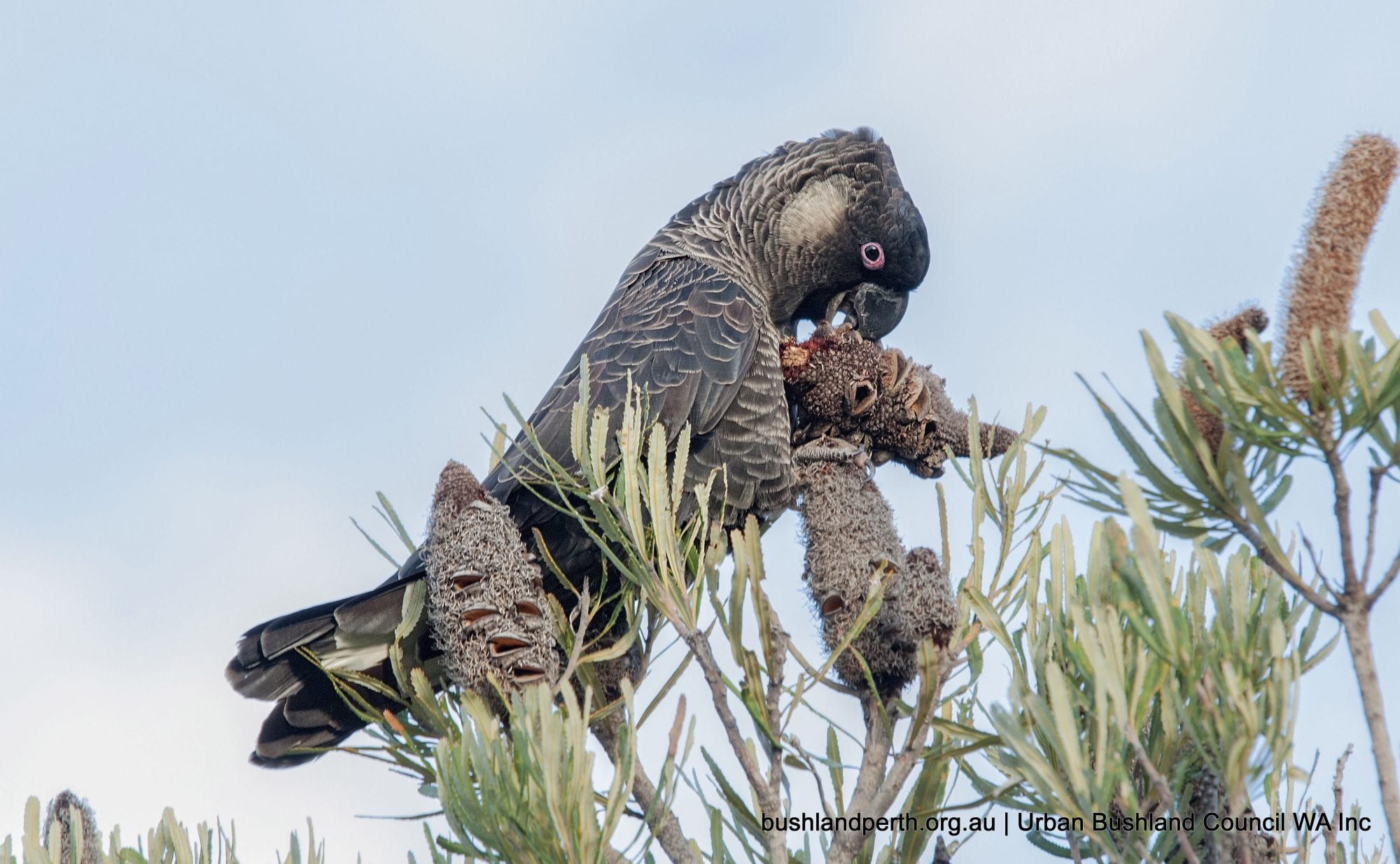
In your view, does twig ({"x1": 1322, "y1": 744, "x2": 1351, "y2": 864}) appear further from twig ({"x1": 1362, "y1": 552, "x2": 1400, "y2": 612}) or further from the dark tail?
the dark tail

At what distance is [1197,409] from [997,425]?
1.79 meters

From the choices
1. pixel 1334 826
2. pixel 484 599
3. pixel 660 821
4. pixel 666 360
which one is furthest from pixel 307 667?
pixel 1334 826

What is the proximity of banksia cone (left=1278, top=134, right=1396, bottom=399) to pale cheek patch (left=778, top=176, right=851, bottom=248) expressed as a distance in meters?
4.18

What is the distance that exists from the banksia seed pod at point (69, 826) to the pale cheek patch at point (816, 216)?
415 centimetres

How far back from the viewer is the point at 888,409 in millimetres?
3852

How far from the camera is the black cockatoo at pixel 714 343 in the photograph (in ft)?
13.2

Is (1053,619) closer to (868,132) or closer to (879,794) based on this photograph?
(879,794)

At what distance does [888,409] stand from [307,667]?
6.75 ft

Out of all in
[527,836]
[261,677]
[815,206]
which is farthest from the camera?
[815,206]

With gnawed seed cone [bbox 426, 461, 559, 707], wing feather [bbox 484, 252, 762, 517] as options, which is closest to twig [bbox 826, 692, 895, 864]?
gnawed seed cone [bbox 426, 461, 559, 707]

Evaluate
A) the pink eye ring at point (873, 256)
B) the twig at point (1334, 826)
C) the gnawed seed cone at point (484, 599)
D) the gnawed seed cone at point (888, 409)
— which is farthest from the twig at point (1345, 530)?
the pink eye ring at point (873, 256)

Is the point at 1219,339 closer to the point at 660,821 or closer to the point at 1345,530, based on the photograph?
the point at 1345,530

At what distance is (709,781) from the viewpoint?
2.80 m

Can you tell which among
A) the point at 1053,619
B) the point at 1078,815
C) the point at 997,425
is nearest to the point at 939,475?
Result: the point at 997,425
